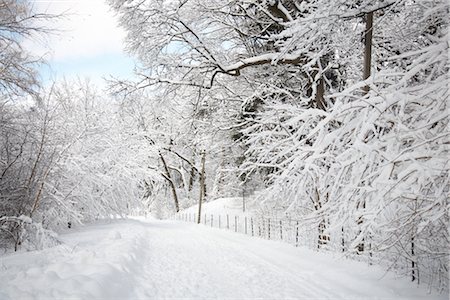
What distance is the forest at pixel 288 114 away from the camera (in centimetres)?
397

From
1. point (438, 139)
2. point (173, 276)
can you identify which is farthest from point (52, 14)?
point (438, 139)

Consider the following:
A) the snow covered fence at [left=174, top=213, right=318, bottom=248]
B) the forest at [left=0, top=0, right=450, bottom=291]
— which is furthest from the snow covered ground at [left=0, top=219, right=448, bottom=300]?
the snow covered fence at [left=174, top=213, right=318, bottom=248]

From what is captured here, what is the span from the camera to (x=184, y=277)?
21.1ft

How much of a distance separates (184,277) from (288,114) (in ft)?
12.3

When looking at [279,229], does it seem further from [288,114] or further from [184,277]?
[288,114]

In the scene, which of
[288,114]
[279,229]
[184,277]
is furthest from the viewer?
[279,229]

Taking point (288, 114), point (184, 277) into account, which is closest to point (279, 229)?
point (184, 277)

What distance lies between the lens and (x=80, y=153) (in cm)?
1552

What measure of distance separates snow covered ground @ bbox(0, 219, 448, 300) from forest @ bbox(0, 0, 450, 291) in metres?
0.73

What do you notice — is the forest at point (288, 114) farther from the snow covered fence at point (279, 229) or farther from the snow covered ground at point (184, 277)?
the snow covered ground at point (184, 277)

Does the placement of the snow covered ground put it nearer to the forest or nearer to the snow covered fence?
the forest

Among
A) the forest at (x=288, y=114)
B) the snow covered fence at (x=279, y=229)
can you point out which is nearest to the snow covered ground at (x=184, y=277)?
the forest at (x=288, y=114)

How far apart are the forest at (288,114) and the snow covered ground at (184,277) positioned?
2.41 ft

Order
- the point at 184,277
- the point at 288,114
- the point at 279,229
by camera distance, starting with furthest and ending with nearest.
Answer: the point at 279,229 → the point at 184,277 → the point at 288,114
